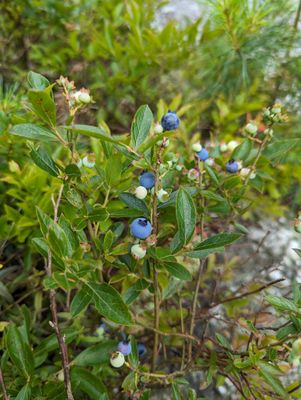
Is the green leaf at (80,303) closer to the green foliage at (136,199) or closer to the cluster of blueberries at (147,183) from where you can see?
the green foliage at (136,199)

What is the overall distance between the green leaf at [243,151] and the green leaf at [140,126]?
0.86 ft

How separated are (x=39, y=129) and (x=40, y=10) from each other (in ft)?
3.91

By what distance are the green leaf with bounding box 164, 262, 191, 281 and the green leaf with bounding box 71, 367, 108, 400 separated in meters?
0.28

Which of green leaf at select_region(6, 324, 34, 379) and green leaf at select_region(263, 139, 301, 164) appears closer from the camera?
green leaf at select_region(6, 324, 34, 379)

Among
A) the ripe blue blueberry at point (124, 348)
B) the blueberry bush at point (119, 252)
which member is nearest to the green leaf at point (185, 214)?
the blueberry bush at point (119, 252)

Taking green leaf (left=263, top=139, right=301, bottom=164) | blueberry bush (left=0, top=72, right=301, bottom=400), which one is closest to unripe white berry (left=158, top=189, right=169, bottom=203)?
blueberry bush (left=0, top=72, right=301, bottom=400)

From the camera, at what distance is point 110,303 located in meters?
0.54

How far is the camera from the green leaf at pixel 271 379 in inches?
23.1

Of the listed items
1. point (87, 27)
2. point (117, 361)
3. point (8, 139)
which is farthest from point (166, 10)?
point (117, 361)

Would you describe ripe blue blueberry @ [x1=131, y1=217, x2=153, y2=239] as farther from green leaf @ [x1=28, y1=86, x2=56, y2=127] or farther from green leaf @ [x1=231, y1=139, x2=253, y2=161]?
green leaf @ [x1=231, y1=139, x2=253, y2=161]

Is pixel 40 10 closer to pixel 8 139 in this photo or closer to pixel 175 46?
pixel 175 46

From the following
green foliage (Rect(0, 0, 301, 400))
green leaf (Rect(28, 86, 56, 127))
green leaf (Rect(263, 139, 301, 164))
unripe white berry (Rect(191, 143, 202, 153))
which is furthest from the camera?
green leaf (Rect(263, 139, 301, 164))

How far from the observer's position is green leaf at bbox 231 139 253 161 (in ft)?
2.53

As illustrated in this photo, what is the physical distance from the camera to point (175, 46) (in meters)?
1.36
